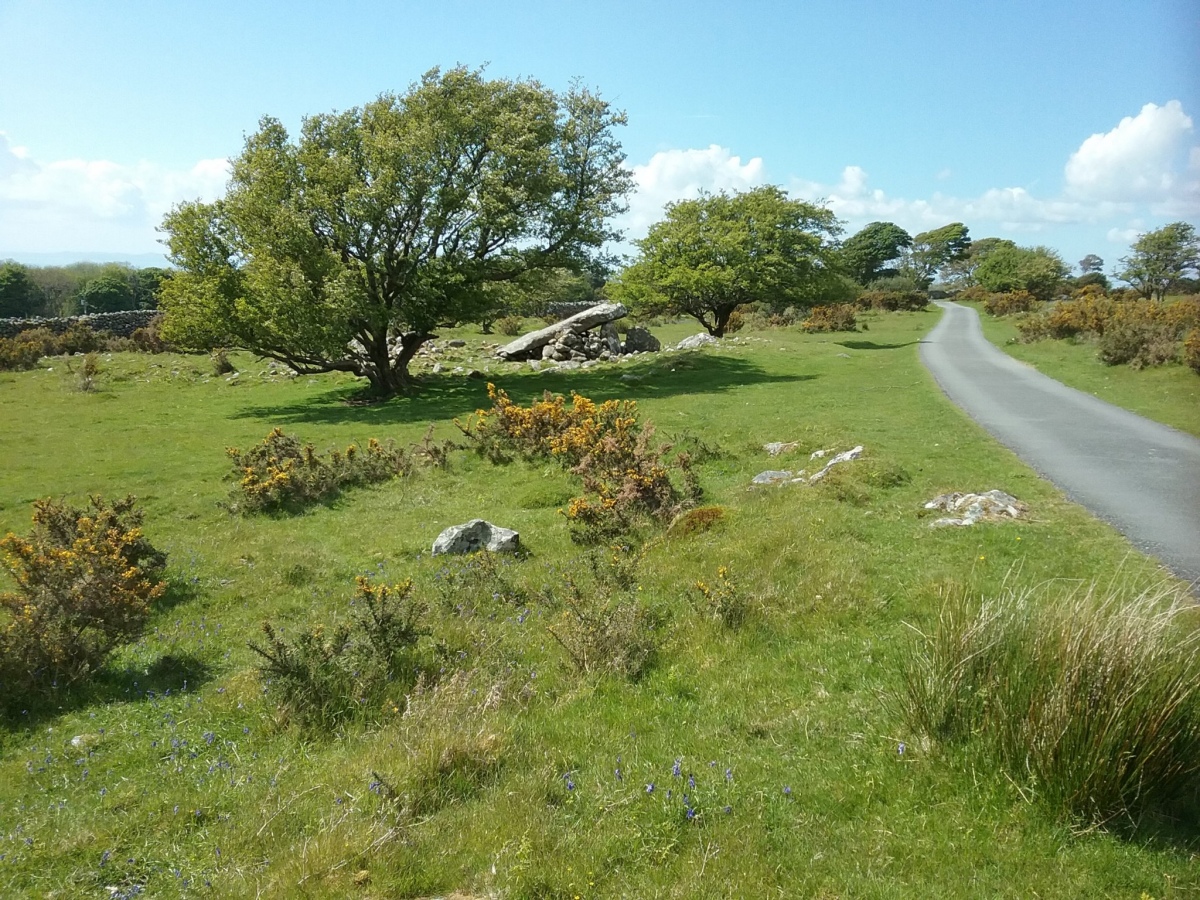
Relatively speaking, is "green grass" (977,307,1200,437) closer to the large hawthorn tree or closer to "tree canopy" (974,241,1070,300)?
the large hawthorn tree

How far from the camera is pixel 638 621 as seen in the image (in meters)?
8.94

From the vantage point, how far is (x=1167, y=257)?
2510 inches

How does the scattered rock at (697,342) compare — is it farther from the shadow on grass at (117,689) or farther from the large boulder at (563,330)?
the shadow on grass at (117,689)

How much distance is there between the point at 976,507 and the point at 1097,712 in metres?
7.39

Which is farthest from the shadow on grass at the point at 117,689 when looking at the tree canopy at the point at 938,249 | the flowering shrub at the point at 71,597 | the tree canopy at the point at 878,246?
the tree canopy at the point at 938,249

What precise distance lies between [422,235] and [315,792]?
1112 inches

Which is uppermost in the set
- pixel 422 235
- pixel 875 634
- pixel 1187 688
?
pixel 422 235

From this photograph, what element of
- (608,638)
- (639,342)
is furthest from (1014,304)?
(608,638)

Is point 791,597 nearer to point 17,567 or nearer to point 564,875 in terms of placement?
point 564,875

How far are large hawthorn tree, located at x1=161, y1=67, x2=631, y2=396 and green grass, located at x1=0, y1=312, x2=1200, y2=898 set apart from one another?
14762 mm

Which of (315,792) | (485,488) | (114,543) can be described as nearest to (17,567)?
(114,543)

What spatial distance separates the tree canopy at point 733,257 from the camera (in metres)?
Result: 42.1

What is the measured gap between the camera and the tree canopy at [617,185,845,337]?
42062 millimetres

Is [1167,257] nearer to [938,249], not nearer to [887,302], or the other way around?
[887,302]
